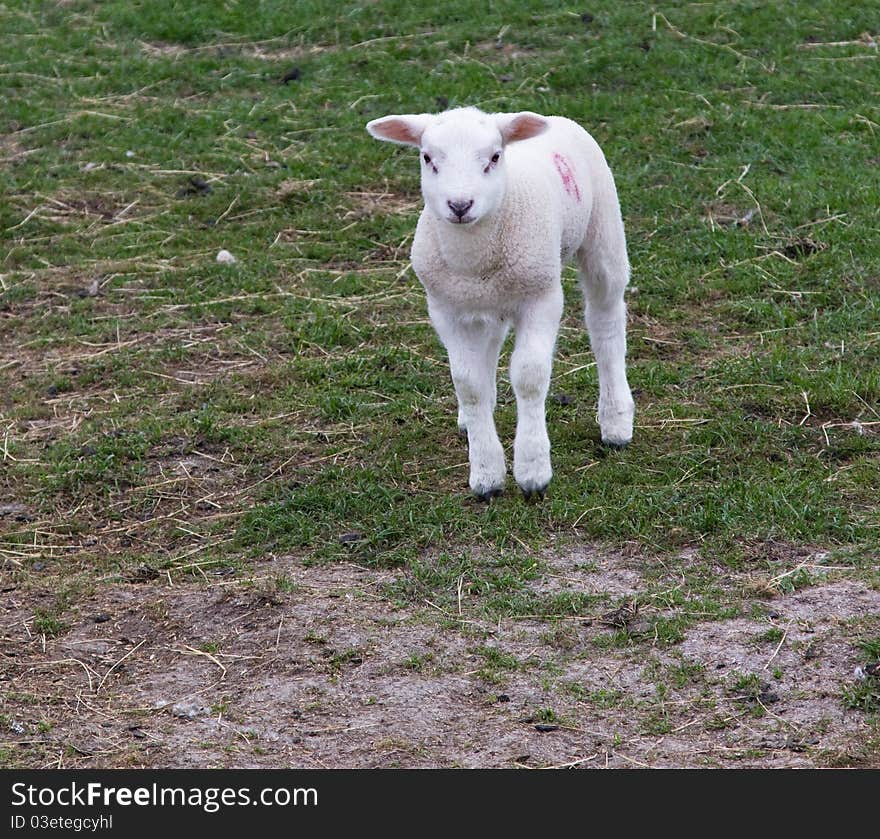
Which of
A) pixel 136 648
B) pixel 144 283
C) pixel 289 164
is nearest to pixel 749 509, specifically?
pixel 136 648

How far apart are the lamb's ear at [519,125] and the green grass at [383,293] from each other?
146cm

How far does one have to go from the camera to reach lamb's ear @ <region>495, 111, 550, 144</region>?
6.04 meters

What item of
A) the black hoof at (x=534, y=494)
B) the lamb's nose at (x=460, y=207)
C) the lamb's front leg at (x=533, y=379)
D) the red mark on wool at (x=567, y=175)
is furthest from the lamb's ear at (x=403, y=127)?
the black hoof at (x=534, y=494)

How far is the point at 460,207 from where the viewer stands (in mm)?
5688

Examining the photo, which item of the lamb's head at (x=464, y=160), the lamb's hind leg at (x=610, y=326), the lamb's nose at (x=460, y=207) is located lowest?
the lamb's hind leg at (x=610, y=326)

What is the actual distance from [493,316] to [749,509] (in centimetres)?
126

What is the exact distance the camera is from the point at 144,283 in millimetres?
9320

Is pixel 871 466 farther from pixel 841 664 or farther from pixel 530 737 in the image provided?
pixel 530 737

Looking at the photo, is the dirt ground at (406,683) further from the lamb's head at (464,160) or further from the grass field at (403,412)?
the lamb's head at (464,160)

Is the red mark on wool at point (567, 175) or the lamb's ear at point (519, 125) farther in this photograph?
the red mark on wool at point (567, 175)

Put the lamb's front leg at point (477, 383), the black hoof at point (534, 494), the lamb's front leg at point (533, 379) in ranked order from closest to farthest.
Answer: the lamb's front leg at point (533, 379)
the lamb's front leg at point (477, 383)
the black hoof at point (534, 494)

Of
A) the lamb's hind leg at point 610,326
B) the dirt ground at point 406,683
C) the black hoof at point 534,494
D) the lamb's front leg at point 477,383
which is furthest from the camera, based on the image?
the lamb's hind leg at point 610,326

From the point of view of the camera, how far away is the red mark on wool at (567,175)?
642 centimetres

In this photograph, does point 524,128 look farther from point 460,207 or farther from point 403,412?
point 403,412
